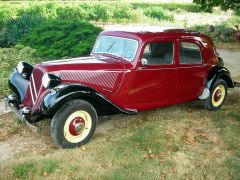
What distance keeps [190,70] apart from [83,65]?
85.4 inches

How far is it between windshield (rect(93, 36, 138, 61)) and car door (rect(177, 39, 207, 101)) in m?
0.99

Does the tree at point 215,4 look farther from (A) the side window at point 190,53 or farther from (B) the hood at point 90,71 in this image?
(B) the hood at point 90,71

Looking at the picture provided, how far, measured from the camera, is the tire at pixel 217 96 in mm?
7691

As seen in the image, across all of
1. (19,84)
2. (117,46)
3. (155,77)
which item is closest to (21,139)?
(19,84)

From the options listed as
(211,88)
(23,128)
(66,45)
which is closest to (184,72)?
(211,88)

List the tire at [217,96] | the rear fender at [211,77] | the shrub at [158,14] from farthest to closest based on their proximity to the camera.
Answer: the shrub at [158,14] < the tire at [217,96] < the rear fender at [211,77]

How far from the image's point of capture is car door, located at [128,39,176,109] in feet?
21.1

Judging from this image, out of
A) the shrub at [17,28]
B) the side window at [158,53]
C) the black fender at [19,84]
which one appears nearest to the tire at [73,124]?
the black fender at [19,84]

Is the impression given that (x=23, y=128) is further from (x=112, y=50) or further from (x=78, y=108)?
(x=112, y=50)

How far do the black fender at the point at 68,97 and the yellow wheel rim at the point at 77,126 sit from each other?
26 centimetres

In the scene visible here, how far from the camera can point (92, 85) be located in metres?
6.11

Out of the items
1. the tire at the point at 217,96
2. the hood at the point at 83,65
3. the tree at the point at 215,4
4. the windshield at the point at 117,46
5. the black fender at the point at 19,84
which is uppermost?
the tree at the point at 215,4

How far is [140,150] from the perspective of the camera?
5.76 meters

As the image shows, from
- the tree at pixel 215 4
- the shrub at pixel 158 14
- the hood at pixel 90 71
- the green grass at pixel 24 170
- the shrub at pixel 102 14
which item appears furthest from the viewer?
the shrub at pixel 158 14
